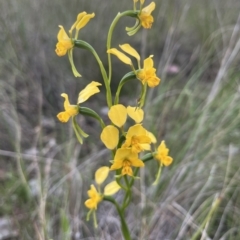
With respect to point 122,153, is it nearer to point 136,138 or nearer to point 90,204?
point 136,138

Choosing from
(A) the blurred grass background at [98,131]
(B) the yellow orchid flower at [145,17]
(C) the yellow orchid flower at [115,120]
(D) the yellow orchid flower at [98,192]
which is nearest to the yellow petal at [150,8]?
(B) the yellow orchid flower at [145,17]

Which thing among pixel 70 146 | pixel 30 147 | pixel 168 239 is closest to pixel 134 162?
pixel 168 239

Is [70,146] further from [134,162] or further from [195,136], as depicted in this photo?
[134,162]

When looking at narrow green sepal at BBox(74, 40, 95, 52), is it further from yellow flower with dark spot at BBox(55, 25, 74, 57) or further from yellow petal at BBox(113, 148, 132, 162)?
yellow petal at BBox(113, 148, 132, 162)

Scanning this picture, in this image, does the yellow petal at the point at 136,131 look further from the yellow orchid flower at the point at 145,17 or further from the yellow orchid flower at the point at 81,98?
the yellow orchid flower at the point at 145,17

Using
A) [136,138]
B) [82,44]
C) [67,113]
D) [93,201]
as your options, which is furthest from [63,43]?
[93,201]
